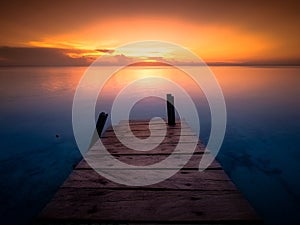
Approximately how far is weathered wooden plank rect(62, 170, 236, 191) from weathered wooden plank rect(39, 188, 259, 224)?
105 mm

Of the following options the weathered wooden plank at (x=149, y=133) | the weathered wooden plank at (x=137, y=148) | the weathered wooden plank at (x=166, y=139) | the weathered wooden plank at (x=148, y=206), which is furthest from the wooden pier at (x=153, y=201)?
the weathered wooden plank at (x=149, y=133)

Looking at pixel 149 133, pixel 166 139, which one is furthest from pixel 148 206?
pixel 149 133

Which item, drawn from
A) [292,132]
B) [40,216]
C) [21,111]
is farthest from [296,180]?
[21,111]

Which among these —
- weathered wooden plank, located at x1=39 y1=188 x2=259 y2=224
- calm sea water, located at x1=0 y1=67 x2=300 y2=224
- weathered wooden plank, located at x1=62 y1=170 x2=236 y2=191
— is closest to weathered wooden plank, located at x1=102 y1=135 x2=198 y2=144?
weathered wooden plank, located at x1=62 y1=170 x2=236 y2=191

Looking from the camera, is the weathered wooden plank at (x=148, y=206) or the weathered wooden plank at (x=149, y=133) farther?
the weathered wooden plank at (x=149, y=133)

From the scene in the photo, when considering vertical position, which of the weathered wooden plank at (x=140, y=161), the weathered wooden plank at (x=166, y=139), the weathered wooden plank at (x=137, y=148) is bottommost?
the weathered wooden plank at (x=166, y=139)

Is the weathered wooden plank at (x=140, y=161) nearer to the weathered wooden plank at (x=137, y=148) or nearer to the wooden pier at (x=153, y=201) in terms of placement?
the wooden pier at (x=153, y=201)

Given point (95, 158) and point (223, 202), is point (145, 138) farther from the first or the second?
point (223, 202)

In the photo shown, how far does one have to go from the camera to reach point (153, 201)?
2.60 m

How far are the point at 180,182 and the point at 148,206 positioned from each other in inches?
28.3

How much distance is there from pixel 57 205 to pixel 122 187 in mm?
808

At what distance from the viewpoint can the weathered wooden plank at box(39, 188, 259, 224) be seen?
2.30 metres

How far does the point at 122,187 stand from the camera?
293 centimetres

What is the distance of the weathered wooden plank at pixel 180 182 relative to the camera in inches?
115
